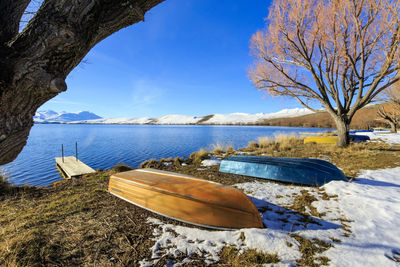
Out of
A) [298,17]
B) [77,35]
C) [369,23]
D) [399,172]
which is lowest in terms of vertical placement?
[399,172]

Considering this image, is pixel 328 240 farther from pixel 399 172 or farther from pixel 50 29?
pixel 399 172

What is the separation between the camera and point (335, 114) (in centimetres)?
944

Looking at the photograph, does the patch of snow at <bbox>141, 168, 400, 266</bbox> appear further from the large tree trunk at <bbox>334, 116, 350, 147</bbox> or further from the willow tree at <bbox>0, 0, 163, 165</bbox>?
the large tree trunk at <bbox>334, 116, 350, 147</bbox>

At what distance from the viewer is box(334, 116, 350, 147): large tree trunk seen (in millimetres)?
9281

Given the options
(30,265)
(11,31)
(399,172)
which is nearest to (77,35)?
(11,31)

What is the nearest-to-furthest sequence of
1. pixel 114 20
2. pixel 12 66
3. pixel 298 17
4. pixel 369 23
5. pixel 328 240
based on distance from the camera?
pixel 12 66, pixel 114 20, pixel 328 240, pixel 369 23, pixel 298 17

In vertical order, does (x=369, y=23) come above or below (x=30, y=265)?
above

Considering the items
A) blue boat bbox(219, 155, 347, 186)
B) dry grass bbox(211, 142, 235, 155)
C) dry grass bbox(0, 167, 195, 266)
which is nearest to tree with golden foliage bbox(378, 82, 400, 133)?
dry grass bbox(211, 142, 235, 155)

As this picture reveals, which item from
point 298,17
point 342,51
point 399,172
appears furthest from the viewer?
point 298,17

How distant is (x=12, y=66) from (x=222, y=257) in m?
3.23

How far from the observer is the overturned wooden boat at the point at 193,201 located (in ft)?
9.14

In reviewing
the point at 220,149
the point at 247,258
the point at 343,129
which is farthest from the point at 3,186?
the point at 343,129

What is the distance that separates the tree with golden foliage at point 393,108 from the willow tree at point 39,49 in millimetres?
25720

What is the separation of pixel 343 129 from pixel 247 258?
10.6 metres
